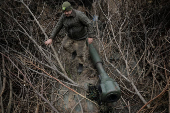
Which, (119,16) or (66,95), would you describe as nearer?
(66,95)

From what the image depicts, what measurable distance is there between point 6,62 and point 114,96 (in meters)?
3.21

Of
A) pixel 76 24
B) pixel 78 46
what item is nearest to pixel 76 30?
pixel 76 24

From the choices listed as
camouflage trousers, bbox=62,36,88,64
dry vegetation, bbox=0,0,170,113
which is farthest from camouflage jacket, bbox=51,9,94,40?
dry vegetation, bbox=0,0,170,113

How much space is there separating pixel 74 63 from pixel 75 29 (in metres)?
1.40

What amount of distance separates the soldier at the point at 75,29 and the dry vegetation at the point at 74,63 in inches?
18.2

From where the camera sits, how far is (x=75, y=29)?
11.6 feet

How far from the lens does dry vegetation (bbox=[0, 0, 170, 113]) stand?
316 cm

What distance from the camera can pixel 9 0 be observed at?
5.01 metres

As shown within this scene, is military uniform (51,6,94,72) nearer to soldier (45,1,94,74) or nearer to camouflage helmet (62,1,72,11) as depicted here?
soldier (45,1,94,74)

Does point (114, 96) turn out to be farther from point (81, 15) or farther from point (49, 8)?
point (49, 8)

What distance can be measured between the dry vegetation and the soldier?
18.2 inches

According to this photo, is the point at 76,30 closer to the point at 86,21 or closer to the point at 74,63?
the point at 86,21

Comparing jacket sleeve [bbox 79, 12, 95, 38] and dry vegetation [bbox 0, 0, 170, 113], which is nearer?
dry vegetation [bbox 0, 0, 170, 113]

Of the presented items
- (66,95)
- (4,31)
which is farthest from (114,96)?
(4,31)
